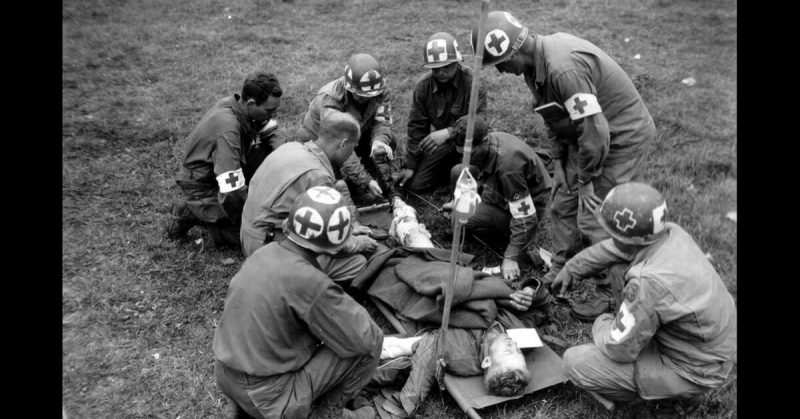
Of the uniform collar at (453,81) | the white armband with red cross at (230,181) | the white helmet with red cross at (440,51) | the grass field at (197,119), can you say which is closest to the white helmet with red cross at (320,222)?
the grass field at (197,119)

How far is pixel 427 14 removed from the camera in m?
13.0

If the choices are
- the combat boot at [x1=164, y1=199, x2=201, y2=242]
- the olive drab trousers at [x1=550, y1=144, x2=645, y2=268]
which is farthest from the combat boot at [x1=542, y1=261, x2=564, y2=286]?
the combat boot at [x1=164, y1=199, x2=201, y2=242]

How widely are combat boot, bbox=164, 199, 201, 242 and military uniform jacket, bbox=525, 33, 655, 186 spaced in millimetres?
3868

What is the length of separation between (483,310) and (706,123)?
18.8 feet

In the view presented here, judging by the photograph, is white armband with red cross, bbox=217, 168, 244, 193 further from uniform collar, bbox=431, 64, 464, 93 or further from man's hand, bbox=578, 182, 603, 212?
man's hand, bbox=578, 182, 603, 212

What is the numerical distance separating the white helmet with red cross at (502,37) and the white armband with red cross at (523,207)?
1.53 metres

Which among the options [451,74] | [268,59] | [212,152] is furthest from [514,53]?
[268,59]

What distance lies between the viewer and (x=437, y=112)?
7344 millimetres

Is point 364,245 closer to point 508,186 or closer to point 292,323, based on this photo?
point 508,186

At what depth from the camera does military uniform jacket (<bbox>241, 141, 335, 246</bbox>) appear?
500 centimetres

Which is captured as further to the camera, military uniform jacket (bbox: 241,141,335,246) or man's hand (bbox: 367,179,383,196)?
man's hand (bbox: 367,179,383,196)

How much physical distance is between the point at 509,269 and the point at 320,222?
2.81 meters

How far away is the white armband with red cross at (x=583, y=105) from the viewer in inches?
Answer: 195

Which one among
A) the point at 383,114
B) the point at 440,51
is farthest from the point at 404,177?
the point at 440,51
